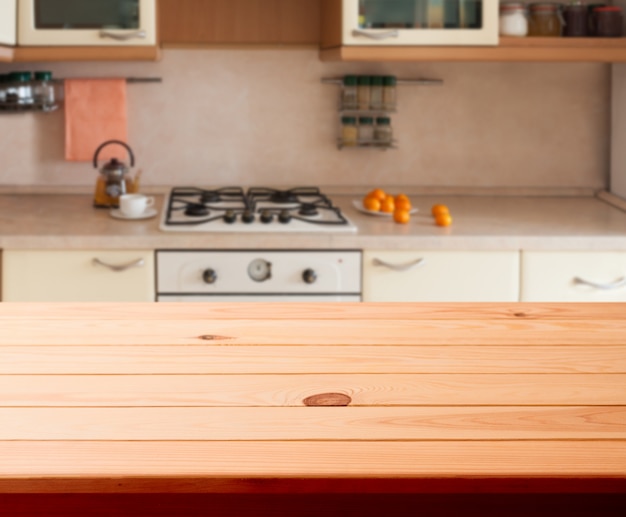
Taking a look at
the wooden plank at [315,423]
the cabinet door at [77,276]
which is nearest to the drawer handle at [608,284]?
the cabinet door at [77,276]

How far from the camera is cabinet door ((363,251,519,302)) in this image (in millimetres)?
2863

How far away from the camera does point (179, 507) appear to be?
1.08 metres

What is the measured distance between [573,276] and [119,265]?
1.30 m

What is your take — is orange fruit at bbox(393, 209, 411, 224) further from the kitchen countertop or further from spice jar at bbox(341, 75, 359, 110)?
spice jar at bbox(341, 75, 359, 110)

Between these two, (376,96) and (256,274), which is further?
(376,96)

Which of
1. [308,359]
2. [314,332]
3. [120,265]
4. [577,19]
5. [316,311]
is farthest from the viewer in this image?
[577,19]

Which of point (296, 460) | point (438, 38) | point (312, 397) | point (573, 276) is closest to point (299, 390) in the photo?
point (312, 397)

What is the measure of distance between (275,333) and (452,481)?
21.0 inches

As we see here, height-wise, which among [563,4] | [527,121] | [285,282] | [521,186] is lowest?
[285,282]

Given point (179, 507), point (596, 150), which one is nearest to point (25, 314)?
point (179, 507)

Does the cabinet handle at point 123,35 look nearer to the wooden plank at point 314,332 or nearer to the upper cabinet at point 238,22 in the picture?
the upper cabinet at point 238,22

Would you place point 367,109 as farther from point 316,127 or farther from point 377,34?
point 377,34

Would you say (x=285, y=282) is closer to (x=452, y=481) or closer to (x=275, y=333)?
(x=275, y=333)

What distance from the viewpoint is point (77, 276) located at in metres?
2.86
